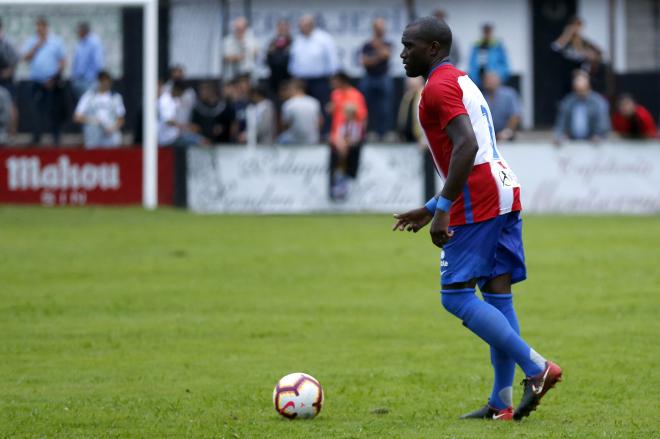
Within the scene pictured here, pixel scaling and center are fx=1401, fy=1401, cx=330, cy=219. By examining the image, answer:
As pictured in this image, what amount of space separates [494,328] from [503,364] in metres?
0.44

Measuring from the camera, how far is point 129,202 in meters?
23.9

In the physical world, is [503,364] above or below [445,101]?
below

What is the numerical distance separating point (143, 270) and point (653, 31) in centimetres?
1917

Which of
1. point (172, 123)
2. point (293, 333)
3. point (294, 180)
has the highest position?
point (172, 123)

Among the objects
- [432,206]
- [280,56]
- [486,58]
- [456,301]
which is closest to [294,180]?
[280,56]

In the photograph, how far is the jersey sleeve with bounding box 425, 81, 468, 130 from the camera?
6898mm

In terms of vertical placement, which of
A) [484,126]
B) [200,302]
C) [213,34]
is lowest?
[200,302]

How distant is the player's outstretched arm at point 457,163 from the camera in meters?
6.83

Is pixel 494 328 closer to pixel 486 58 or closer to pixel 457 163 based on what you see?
pixel 457 163

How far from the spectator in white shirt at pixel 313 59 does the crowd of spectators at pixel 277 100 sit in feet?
0.06

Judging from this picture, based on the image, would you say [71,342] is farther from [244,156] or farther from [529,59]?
[529,59]

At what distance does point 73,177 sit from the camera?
23.8m

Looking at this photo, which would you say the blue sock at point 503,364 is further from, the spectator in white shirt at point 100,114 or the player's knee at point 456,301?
the spectator in white shirt at point 100,114

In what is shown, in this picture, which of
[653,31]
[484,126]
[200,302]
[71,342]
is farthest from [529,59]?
[484,126]
